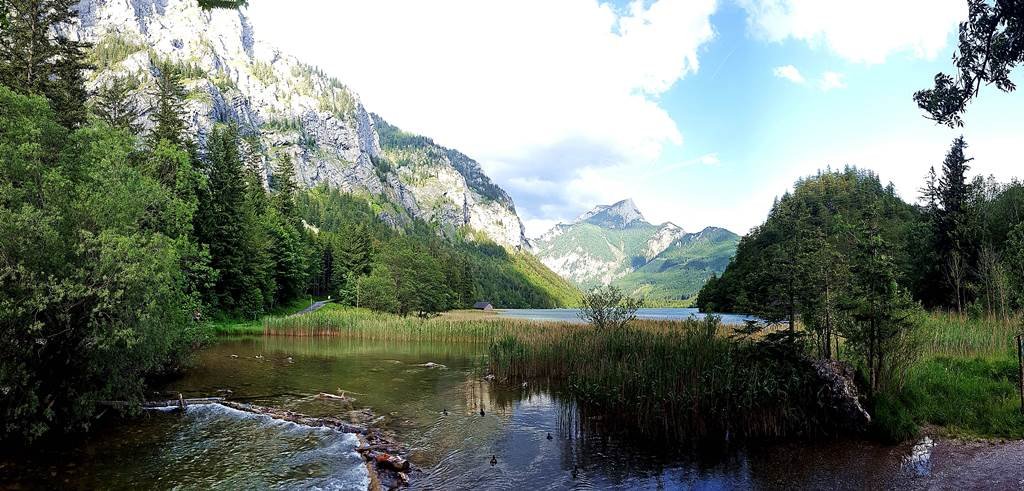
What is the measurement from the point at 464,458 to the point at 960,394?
14.4 metres

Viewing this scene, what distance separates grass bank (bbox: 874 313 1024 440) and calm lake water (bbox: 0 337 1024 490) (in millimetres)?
1255

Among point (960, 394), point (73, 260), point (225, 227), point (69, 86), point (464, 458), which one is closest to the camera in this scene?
point (464, 458)

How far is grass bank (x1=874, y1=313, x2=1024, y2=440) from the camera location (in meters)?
13.4

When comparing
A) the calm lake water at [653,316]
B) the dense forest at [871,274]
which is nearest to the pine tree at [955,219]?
the dense forest at [871,274]

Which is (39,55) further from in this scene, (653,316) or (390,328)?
(653,316)

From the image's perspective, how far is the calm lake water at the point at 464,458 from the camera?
10.6 m

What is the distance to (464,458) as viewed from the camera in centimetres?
1252

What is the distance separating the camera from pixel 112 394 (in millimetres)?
15297

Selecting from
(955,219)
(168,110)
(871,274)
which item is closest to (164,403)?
(871,274)

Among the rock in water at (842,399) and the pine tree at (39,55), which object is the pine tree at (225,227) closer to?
the pine tree at (39,55)

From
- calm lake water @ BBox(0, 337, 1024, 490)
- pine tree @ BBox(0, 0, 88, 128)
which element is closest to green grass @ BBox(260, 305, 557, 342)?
calm lake water @ BBox(0, 337, 1024, 490)

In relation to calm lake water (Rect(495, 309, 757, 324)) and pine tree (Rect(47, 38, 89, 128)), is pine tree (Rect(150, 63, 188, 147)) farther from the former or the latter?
calm lake water (Rect(495, 309, 757, 324))

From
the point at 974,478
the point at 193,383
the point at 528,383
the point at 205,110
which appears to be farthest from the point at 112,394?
the point at 205,110

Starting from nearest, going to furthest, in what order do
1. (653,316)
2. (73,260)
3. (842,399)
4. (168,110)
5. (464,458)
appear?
(464,458)
(73,260)
(842,399)
(168,110)
(653,316)
